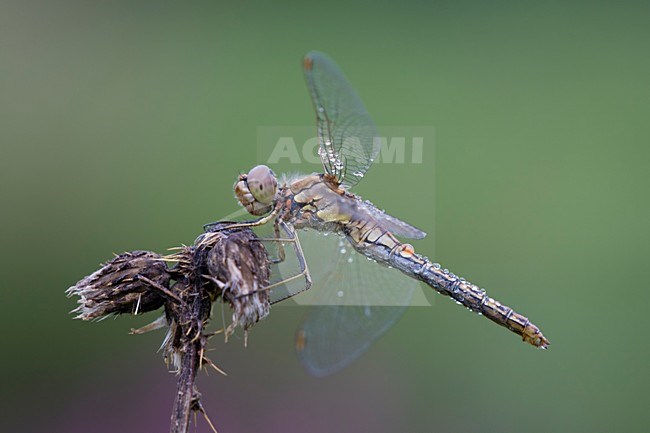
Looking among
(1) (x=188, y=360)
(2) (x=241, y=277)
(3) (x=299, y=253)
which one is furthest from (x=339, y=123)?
(1) (x=188, y=360)

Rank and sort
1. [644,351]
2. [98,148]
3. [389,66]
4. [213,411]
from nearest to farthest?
1. [213,411]
2. [644,351]
3. [98,148]
4. [389,66]

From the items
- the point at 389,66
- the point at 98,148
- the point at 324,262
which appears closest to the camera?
the point at 324,262

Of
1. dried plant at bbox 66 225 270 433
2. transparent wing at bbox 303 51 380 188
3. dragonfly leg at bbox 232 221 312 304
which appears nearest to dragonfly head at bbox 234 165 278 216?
dragonfly leg at bbox 232 221 312 304

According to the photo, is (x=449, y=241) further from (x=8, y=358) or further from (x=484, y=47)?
(x=8, y=358)

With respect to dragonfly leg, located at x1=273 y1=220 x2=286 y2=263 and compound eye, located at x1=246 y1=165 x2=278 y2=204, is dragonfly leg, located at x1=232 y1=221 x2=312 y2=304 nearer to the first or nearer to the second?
dragonfly leg, located at x1=273 y1=220 x2=286 y2=263

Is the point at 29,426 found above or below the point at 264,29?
below

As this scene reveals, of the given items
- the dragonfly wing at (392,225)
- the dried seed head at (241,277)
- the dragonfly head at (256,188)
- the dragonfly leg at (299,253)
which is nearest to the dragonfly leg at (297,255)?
the dragonfly leg at (299,253)

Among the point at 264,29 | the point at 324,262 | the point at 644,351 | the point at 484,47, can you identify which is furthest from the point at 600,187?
the point at 264,29
